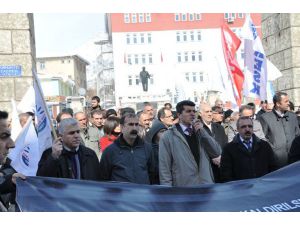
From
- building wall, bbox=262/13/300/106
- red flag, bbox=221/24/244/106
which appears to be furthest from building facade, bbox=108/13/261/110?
red flag, bbox=221/24/244/106

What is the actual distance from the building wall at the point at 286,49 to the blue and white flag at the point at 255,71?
1736mm

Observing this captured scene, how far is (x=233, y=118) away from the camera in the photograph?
37.0 feet

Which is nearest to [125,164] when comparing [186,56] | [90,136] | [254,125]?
[90,136]

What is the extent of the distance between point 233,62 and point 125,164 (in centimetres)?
725

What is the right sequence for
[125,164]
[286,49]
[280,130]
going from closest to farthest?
[125,164]
[280,130]
[286,49]

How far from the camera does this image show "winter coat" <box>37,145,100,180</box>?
6.09 meters

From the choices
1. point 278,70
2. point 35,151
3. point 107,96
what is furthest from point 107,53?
point 35,151

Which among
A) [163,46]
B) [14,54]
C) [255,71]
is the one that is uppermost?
[163,46]

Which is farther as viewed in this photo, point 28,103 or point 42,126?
point 28,103

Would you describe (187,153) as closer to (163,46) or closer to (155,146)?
(155,146)

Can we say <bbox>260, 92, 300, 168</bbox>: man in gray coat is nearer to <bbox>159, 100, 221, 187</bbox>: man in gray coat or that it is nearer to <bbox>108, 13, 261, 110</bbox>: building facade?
<bbox>159, 100, 221, 187</bbox>: man in gray coat

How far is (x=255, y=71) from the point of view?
12.6 m

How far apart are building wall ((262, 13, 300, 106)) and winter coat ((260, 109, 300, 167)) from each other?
15.1 feet
